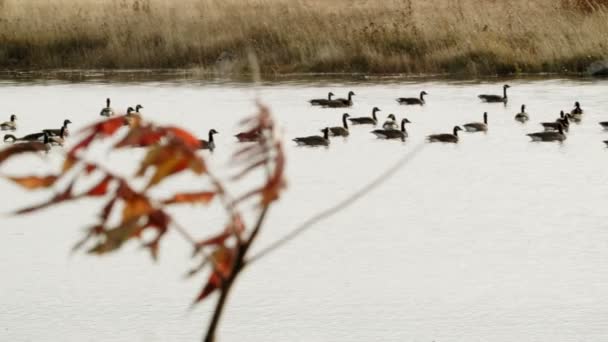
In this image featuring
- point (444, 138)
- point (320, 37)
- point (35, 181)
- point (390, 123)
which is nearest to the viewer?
point (35, 181)

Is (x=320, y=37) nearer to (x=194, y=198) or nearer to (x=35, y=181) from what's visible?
(x=194, y=198)

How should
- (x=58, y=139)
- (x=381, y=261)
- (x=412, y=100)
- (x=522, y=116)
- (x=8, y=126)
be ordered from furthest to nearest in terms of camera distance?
(x=412, y=100) → (x=522, y=116) → (x=8, y=126) → (x=58, y=139) → (x=381, y=261)

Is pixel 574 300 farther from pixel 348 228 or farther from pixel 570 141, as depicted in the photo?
pixel 570 141

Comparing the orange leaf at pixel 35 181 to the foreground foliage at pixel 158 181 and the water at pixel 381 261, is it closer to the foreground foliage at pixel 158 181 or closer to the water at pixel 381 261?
the foreground foliage at pixel 158 181

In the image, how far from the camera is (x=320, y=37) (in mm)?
34219

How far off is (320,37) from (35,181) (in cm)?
3193

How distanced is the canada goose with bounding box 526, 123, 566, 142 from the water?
0.42 feet

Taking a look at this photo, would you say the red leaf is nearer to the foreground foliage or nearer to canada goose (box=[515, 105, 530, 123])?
the foreground foliage

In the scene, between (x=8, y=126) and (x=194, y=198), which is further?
(x=8, y=126)

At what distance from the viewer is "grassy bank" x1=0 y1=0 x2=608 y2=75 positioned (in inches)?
1300

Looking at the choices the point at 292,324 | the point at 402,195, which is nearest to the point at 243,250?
the point at 292,324

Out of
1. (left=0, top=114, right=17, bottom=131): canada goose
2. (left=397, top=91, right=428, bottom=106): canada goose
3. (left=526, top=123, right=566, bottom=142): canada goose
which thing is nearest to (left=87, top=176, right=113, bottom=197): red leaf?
(left=526, top=123, right=566, bottom=142): canada goose

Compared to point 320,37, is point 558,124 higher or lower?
lower

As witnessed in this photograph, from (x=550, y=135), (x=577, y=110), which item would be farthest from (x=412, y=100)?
(x=550, y=135)
